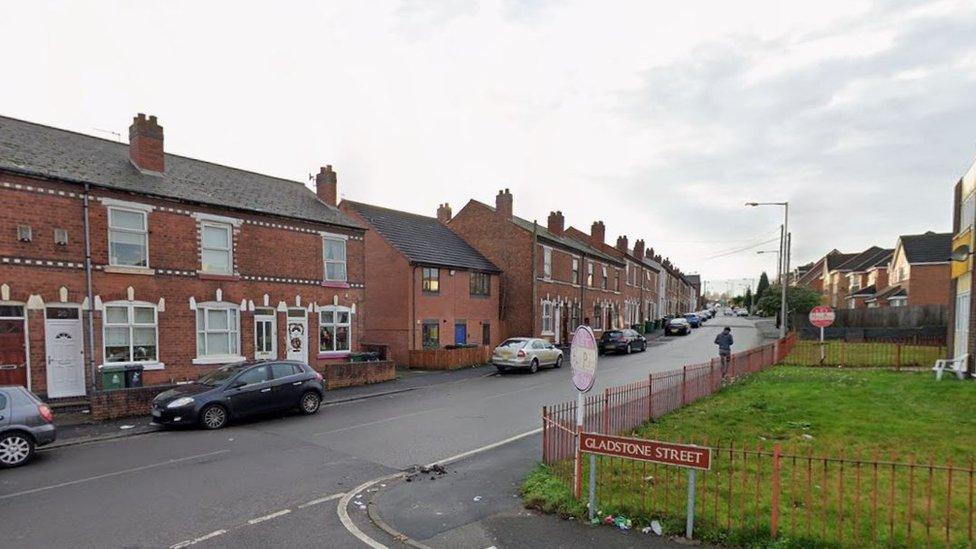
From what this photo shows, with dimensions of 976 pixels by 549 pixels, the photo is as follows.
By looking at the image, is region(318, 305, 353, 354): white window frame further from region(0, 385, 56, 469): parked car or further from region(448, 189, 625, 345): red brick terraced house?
region(448, 189, 625, 345): red brick terraced house

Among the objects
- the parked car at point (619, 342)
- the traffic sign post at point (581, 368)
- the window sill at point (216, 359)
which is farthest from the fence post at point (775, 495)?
the parked car at point (619, 342)

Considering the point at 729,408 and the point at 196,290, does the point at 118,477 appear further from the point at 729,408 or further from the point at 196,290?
the point at 729,408

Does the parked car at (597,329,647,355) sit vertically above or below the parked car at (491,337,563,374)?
below

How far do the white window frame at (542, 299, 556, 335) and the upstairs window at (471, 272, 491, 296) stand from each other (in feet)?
15.4

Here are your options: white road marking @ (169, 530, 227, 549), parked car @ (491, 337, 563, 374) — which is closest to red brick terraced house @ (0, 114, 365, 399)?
parked car @ (491, 337, 563, 374)

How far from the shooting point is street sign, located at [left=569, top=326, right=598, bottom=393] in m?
6.91

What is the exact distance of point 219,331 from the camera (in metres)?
18.2

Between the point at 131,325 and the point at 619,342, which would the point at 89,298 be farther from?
the point at 619,342

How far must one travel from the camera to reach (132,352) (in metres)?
16.0

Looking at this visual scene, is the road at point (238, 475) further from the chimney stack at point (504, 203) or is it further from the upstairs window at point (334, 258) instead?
the chimney stack at point (504, 203)

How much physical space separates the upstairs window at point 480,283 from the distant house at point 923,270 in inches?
1373

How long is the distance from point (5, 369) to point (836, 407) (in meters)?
21.0

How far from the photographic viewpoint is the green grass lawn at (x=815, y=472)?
18.2 feet

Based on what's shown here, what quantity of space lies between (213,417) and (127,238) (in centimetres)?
768
